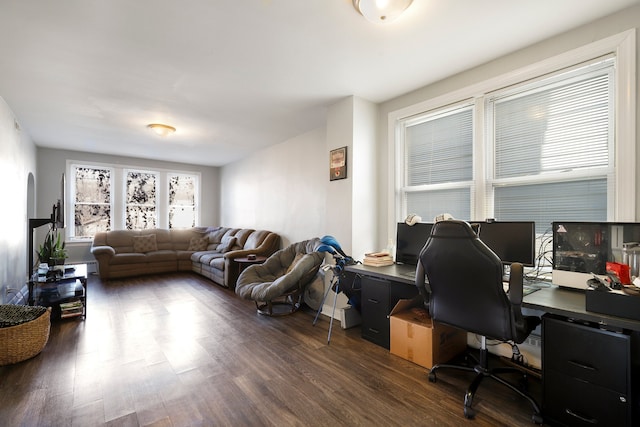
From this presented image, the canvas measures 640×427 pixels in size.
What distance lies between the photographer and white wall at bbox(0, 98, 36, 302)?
3.47 meters

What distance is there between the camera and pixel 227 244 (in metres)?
6.27

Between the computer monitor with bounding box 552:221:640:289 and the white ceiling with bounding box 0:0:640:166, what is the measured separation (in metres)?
1.47

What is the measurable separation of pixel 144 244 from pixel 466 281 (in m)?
6.59

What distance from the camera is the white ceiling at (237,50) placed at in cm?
201

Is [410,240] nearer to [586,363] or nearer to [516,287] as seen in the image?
[516,287]

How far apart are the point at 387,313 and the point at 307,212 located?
254cm

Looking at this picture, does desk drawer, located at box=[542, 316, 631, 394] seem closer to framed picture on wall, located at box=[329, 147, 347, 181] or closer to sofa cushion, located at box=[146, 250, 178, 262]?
framed picture on wall, located at box=[329, 147, 347, 181]

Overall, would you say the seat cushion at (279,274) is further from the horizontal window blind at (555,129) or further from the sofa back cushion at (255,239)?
the horizontal window blind at (555,129)

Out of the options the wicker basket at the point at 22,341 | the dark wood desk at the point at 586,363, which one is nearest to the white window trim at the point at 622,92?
the dark wood desk at the point at 586,363

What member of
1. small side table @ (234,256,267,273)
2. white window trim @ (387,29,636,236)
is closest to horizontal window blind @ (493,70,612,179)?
white window trim @ (387,29,636,236)

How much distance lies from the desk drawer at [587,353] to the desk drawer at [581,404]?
0.04 meters

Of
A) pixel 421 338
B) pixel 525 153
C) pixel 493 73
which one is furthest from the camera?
pixel 493 73

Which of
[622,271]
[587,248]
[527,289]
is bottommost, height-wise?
[527,289]

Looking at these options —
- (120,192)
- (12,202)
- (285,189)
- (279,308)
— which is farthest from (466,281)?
(120,192)
